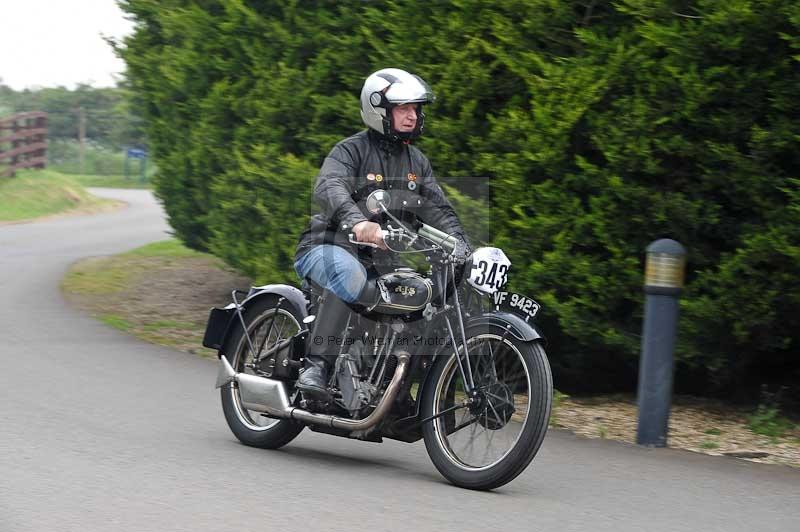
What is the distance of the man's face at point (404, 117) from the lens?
648cm

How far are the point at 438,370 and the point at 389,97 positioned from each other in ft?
4.62

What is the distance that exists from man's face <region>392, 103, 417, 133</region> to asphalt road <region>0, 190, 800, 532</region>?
5.88ft

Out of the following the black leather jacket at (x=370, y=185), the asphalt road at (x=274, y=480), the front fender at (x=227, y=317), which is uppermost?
the black leather jacket at (x=370, y=185)

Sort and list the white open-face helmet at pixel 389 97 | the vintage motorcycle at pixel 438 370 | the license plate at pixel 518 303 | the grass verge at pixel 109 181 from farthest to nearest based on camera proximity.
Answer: the grass verge at pixel 109 181 < the white open-face helmet at pixel 389 97 < the license plate at pixel 518 303 < the vintage motorcycle at pixel 438 370

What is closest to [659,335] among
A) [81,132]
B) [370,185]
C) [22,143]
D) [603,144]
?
[603,144]

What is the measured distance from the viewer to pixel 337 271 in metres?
6.52

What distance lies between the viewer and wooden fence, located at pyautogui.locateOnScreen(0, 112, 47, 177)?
31.8 metres

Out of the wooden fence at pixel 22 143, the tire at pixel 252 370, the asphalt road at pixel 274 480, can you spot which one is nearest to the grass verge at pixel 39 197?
the wooden fence at pixel 22 143

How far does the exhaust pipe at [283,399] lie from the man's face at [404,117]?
3.80 ft

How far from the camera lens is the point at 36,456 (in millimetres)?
6461

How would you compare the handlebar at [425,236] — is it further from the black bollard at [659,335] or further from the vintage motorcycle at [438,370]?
the black bollard at [659,335]

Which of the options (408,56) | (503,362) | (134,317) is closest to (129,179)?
(134,317)

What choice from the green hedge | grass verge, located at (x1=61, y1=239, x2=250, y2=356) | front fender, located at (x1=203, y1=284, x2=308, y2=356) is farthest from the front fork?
grass verge, located at (x1=61, y1=239, x2=250, y2=356)

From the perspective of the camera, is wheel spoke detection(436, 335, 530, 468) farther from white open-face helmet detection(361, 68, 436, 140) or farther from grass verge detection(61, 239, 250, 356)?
grass verge detection(61, 239, 250, 356)
